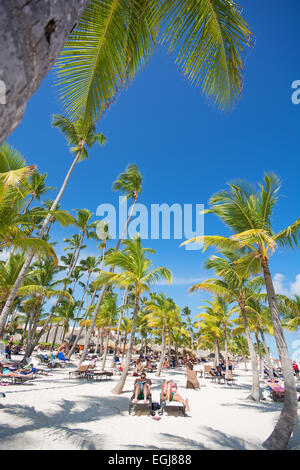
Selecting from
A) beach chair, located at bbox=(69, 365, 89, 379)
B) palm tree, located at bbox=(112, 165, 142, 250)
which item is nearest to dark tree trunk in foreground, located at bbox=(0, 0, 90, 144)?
beach chair, located at bbox=(69, 365, 89, 379)

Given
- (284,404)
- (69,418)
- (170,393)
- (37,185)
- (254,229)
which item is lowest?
(69,418)

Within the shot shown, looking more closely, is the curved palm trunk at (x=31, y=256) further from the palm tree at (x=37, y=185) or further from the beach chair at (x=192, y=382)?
the beach chair at (x=192, y=382)

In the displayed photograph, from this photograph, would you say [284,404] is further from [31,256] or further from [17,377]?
[31,256]

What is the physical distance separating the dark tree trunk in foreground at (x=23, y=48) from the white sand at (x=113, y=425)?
5.51m

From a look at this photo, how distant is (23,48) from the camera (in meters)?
1.10

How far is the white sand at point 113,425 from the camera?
458 centimetres

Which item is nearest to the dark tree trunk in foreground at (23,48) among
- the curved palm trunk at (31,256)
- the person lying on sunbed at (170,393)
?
the person lying on sunbed at (170,393)

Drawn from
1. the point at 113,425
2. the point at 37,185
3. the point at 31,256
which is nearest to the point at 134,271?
the point at 31,256

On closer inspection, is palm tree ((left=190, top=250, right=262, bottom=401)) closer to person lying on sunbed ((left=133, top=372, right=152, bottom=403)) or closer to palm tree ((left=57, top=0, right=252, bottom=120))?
person lying on sunbed ((left=133, top=372, right=152, bottom=403))

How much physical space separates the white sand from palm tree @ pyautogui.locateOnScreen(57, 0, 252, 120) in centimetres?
603

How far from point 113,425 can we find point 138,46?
8.03 m
